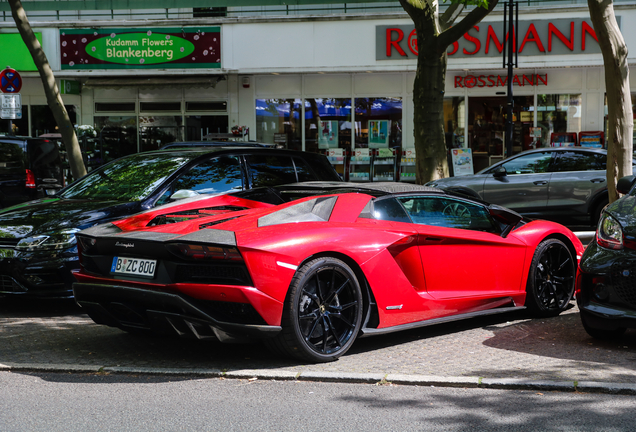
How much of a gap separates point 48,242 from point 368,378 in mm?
3586

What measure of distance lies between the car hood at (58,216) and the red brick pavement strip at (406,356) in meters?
0.91

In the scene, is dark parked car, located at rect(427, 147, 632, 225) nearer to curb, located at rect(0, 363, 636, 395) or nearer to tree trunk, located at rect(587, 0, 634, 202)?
tree trunk, located at rect(587, 0, 634, 202)

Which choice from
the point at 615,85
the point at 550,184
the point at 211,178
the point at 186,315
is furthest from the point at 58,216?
the point at 550,184

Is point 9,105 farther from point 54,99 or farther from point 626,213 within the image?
point 626,213

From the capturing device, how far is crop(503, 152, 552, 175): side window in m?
12.6

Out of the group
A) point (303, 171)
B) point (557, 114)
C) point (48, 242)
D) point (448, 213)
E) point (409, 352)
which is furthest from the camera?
Result: point (557, 114)

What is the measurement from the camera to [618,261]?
533cm

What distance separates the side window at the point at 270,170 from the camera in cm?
Answer: 791

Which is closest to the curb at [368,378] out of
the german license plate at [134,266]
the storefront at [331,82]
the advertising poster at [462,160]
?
the german license plate at [134,266]

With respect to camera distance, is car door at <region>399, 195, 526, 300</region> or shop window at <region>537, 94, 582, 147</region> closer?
car door at <region>399, 195, 526, 300</region>

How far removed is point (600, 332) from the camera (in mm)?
5719

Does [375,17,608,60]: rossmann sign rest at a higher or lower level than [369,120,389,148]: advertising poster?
higher

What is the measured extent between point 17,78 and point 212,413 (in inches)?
419

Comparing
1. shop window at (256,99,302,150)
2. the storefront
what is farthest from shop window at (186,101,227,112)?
shop window at (256,99,302,150)
